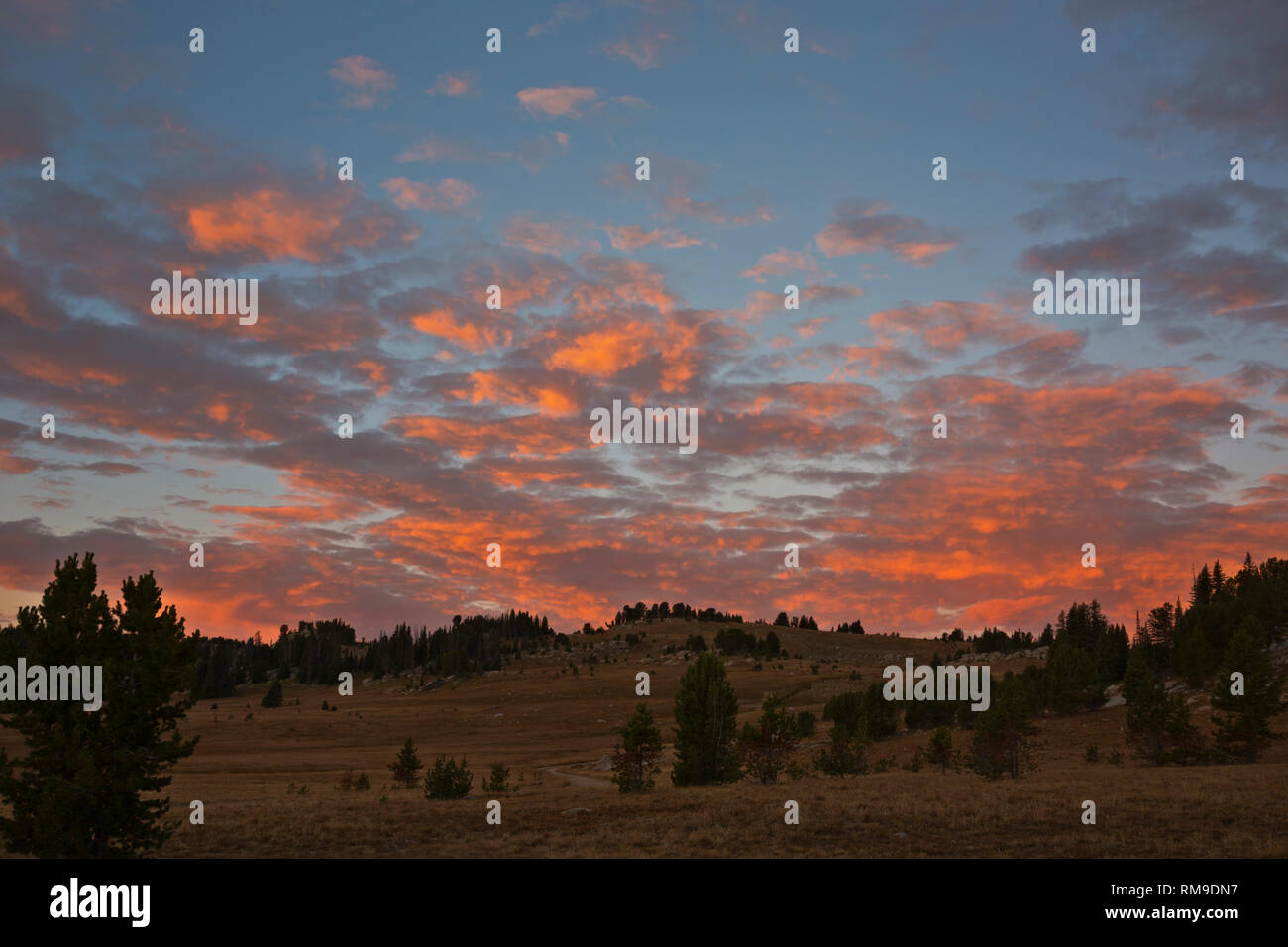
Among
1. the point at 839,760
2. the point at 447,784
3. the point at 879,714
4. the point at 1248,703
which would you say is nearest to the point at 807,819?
the point at 447,784

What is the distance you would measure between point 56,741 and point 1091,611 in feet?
566

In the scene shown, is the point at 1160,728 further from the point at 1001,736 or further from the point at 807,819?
the point at 807,819

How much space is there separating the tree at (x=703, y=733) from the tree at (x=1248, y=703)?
35605 millimetres

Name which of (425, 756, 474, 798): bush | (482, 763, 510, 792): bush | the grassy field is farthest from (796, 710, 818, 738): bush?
(425, 756, 474, 798): bush

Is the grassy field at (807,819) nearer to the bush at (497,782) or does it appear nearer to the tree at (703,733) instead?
the bush at (497,782)

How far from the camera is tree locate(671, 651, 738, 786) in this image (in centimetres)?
5200

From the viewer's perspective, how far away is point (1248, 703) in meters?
56.1

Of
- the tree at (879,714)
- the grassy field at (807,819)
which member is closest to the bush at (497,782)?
the grassy field at (807,819)

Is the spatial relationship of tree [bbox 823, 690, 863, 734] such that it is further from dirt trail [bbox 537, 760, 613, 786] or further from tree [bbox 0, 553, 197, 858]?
tree [bbox 0, 553, 197, 858]

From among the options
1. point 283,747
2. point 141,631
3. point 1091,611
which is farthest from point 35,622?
point 1091,611

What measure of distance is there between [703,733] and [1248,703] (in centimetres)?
3879

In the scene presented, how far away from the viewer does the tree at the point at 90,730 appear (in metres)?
24.8
